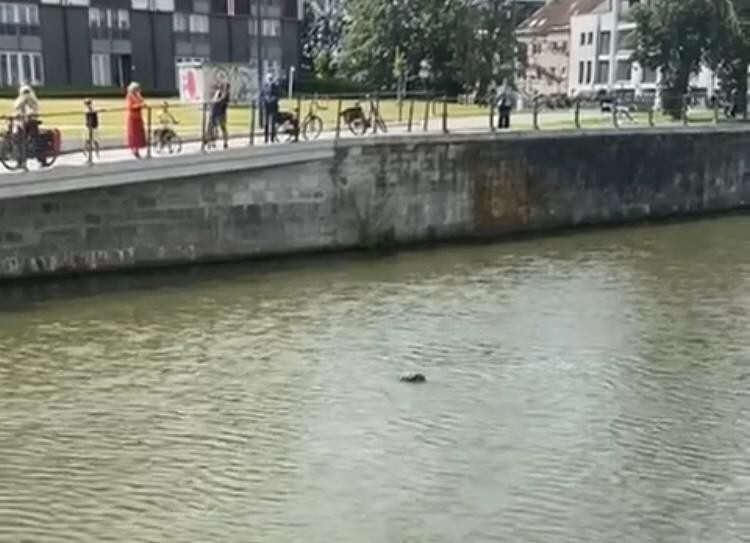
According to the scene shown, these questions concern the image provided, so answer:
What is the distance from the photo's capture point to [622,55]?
266 ft

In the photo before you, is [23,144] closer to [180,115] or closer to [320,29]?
[180,115]

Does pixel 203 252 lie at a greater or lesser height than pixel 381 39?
lesser

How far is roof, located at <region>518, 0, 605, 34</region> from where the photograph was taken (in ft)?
300

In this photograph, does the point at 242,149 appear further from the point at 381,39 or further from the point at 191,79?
the point at 381,39

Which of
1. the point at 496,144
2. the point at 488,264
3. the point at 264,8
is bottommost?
the point at 488,264

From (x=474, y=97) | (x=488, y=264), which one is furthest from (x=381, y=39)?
(x=488, y=264)

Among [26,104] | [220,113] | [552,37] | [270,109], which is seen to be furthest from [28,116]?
[552,37]

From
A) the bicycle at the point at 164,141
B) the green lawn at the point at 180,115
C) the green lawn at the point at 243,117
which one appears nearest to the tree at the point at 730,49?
the green lawn at the point at 243,117

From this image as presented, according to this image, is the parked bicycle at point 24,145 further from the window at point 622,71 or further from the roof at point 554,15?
the roof at point 554,15

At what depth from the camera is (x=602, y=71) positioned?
279 ft

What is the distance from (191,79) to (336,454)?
26.8 meters

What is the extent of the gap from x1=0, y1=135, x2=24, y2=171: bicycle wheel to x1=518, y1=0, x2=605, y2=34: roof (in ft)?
241

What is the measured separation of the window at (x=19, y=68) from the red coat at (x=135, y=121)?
3465 cm

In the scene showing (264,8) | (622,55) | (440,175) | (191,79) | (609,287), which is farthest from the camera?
(622,55)
